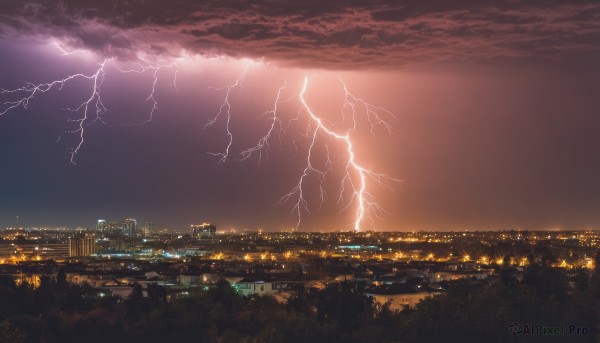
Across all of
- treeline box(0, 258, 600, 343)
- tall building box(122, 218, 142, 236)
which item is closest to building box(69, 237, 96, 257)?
treeline box(0, 258, 600, 343)

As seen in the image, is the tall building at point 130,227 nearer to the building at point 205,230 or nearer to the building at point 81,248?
the building at point 205,230

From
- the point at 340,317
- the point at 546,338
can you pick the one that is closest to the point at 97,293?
the point at 340,317

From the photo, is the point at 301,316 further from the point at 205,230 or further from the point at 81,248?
the point at 205,230

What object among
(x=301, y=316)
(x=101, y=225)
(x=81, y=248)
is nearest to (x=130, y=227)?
(x=101, y=225)

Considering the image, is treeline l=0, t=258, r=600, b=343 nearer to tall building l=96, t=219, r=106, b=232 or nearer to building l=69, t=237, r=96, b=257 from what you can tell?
→ building l=69, t=237, r=96, b=257

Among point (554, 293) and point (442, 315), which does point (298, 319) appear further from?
point (554, 293)
